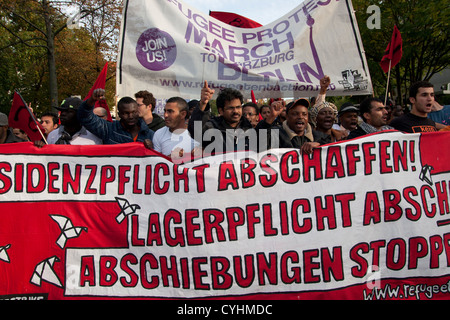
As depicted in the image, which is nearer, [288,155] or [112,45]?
[288,155]

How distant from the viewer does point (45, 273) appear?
10.8 feet

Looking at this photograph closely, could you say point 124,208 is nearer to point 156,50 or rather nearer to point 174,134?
point 174,134

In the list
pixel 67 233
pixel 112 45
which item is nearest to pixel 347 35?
pixel 67 233

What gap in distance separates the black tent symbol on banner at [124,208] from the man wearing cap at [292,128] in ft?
4.00

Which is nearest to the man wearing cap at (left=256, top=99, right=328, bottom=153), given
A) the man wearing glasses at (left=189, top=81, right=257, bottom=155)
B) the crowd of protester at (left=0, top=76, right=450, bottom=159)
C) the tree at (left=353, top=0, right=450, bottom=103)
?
the crowd of protester at (left=0, top=76, right=450, bottom=159)

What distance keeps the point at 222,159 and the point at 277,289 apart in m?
1.14

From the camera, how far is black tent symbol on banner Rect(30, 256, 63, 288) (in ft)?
10.8

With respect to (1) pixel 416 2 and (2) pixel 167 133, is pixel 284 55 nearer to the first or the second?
(2) pixel 167 133

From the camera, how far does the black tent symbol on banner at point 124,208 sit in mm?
3374

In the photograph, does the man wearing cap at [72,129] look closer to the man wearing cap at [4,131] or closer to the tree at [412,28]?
the man wearing cap at [4,131]

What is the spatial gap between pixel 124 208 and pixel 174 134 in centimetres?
109

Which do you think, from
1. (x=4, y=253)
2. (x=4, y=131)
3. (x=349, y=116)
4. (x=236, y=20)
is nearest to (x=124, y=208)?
(x=4, y=253)

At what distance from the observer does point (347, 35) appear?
202 inches

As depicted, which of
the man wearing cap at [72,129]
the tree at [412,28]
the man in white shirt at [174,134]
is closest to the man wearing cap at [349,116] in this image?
the man in white shirt at [174,134]
